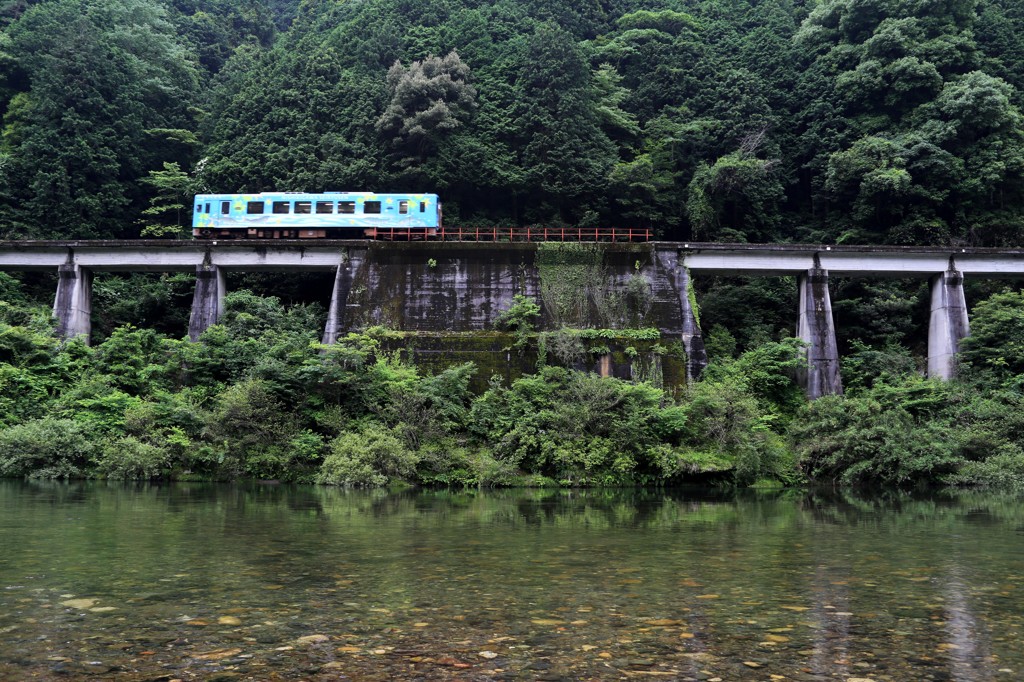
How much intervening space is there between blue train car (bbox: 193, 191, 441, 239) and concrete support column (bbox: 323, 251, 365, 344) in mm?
3136

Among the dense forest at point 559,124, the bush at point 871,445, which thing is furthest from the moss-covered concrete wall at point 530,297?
the dense forest at point 559,124

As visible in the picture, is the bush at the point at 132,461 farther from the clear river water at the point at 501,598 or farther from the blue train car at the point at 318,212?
the blue train car at the point at 318,212

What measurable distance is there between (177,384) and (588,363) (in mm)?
15101

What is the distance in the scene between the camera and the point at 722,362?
107ft

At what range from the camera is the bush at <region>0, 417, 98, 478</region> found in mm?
25000

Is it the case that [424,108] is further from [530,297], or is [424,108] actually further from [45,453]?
[45,453]

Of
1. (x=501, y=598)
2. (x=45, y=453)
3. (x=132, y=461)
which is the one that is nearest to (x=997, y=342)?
(x=501, y=598)

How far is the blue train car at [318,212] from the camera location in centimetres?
3716

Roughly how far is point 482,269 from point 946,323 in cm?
1913

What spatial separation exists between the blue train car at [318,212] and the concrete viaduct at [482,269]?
259 cm

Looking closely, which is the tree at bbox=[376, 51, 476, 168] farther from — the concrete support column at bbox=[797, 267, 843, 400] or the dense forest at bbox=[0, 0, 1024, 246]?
the concrete support column at bbox=[797, 267, 843, 400]

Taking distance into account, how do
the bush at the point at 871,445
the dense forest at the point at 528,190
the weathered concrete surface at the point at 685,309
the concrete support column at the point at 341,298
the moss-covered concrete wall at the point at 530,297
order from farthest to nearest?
the concrete support column at the point at 341,298 → the weathered concrete surface at the point at 685,309 → the moss-covered concrete wall at the point at 530,297 → the dense forest at the point at 528,190 → the bush at the point at 871,445

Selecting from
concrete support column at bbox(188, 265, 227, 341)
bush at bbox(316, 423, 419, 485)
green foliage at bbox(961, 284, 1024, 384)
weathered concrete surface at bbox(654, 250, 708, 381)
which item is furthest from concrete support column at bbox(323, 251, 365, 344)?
green foliage at bbox(961, 284, 1024, 384)

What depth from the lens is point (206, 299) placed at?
114ft
